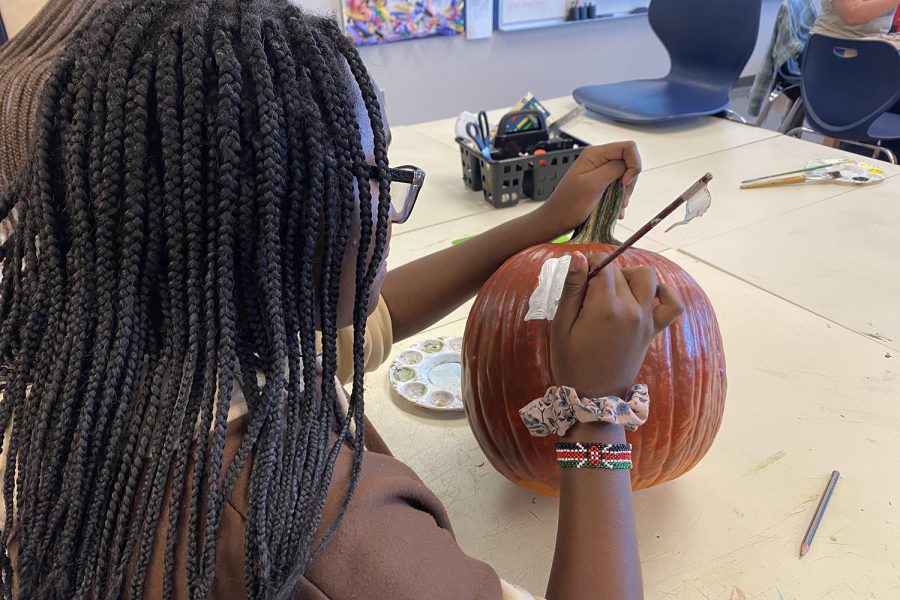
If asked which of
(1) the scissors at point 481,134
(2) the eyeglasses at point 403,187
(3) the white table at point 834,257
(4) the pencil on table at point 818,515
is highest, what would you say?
(2) the eyeglasses at point 403,187

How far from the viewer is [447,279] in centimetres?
105

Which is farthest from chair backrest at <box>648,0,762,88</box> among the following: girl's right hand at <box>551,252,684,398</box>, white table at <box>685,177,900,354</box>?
girl's right hand at <box>551,252,684,398</box>

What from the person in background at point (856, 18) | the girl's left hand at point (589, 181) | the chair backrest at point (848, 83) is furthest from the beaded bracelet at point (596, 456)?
the person in background at point (856, 18)

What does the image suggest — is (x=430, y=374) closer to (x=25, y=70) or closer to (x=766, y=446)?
(x=766, y=446)

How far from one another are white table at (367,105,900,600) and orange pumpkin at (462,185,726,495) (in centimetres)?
6

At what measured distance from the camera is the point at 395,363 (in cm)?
106

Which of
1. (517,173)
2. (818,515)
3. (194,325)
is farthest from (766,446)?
(517,173)

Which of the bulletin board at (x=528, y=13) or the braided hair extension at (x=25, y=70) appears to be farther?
the bulletin board at (x=528, y=13)

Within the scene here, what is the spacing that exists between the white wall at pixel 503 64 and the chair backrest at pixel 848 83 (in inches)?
72.8

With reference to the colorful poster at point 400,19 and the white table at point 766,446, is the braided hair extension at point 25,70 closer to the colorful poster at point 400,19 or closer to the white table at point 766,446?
the white table at point 766,446

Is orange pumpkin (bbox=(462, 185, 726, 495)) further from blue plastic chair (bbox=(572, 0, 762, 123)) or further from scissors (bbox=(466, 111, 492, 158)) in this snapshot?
blue plastic chair (bbox=(572, 0, 762, 123))

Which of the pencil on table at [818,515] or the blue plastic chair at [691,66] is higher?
the blue plastic chair at [691,66]

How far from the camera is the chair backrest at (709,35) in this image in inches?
89.8

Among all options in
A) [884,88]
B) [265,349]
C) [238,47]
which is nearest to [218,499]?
[265,349]
